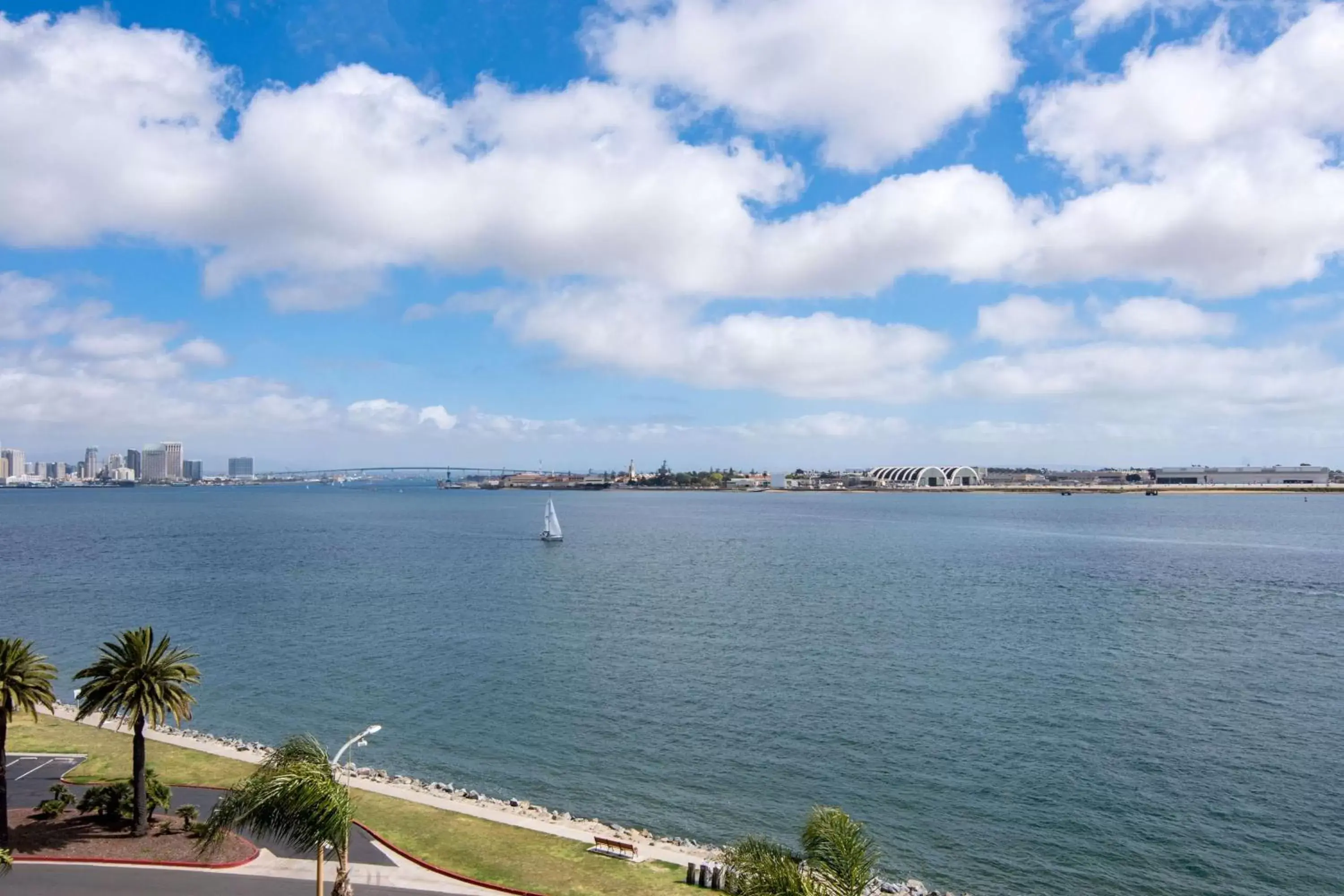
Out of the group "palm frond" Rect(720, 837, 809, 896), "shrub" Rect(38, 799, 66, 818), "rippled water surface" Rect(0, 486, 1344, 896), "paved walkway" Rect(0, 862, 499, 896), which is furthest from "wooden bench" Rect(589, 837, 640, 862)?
"shrub" Rect(38, 799, 66, 818)

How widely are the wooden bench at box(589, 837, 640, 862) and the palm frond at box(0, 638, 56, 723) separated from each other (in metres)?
19.5

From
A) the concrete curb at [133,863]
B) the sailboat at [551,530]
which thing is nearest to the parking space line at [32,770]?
the concrete curb at [133,863]

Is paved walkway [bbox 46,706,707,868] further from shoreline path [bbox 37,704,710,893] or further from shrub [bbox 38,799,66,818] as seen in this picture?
shrub [bbox 38,799,66,818]

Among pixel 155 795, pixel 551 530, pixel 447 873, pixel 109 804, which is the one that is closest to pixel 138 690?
pixel 109 804

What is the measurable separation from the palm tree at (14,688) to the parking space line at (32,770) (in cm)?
891

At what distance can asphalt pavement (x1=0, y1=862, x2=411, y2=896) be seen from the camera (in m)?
26.2

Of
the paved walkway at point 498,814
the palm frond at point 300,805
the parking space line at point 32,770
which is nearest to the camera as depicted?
the palm frond at point 300,805

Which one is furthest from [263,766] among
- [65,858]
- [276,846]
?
[65,858]

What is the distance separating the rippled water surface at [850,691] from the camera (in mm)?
36969

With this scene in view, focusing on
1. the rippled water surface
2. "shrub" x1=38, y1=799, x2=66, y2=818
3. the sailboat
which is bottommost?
the rippled water surface

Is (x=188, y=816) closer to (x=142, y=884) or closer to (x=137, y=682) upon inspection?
(x=142, y=884)

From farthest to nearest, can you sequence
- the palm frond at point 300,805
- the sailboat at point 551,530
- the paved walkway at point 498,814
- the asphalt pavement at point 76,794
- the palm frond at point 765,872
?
the sailboat at point 551,530, the paved walkway at point 498,814, the asphalt pavement at point 76,794, the palm frond at point 300,805, the palm frond at point 765,872

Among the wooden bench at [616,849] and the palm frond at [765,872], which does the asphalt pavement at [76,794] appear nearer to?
the wooden bench at [616,849]

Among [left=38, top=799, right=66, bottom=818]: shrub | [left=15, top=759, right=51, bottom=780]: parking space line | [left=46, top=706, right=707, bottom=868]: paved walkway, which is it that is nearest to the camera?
[left=38, top=799, right=66, bottom=818]: shrub
